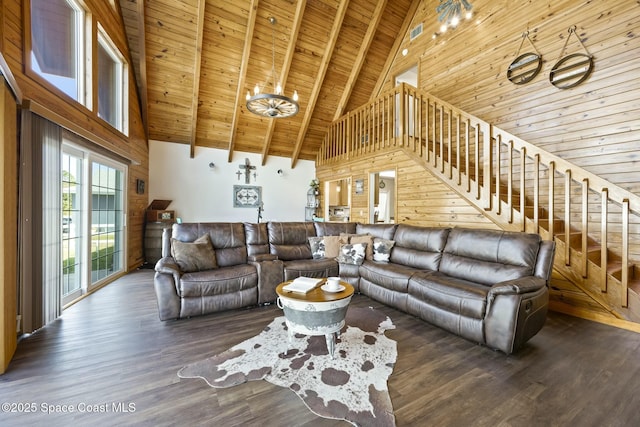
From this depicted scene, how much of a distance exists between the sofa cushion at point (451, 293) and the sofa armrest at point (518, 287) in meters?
0.13

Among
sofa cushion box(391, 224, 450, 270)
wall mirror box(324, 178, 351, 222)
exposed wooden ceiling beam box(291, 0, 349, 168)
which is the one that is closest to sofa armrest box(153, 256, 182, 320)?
sofa cushion box(391, 224, 450, 270)

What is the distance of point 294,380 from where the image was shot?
6.24 ft

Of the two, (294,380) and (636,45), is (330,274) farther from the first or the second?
(636,45)

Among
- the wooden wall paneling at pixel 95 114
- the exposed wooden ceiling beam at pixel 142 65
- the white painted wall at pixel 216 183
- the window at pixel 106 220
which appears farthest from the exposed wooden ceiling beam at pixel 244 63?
the window at pixel 106 220

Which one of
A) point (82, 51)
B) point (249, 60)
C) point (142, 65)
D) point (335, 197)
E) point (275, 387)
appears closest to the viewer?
point (275, 387)

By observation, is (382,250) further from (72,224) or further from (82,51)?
(82,51)

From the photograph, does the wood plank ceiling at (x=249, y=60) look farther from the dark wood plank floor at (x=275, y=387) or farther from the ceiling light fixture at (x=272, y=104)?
the dark wood plank floor at (x=275, y=387)

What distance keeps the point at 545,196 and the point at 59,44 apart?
6.93m

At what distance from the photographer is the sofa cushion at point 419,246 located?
11.4ft

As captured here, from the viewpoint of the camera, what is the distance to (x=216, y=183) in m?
7.29

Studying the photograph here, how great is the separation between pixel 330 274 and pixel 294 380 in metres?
2.13

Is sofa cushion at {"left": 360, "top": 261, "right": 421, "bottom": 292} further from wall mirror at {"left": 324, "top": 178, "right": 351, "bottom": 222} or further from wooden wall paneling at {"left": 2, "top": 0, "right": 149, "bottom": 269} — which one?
wall mirror at {"left": 324, "top": 178, "right": 351, "bottom": 222}

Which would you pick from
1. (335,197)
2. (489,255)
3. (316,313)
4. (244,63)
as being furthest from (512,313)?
→ (335,197)

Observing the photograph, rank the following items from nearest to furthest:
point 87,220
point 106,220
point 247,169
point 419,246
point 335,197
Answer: point 419,246, point 87,220, point 106,220, point 247,169, point 335,197
